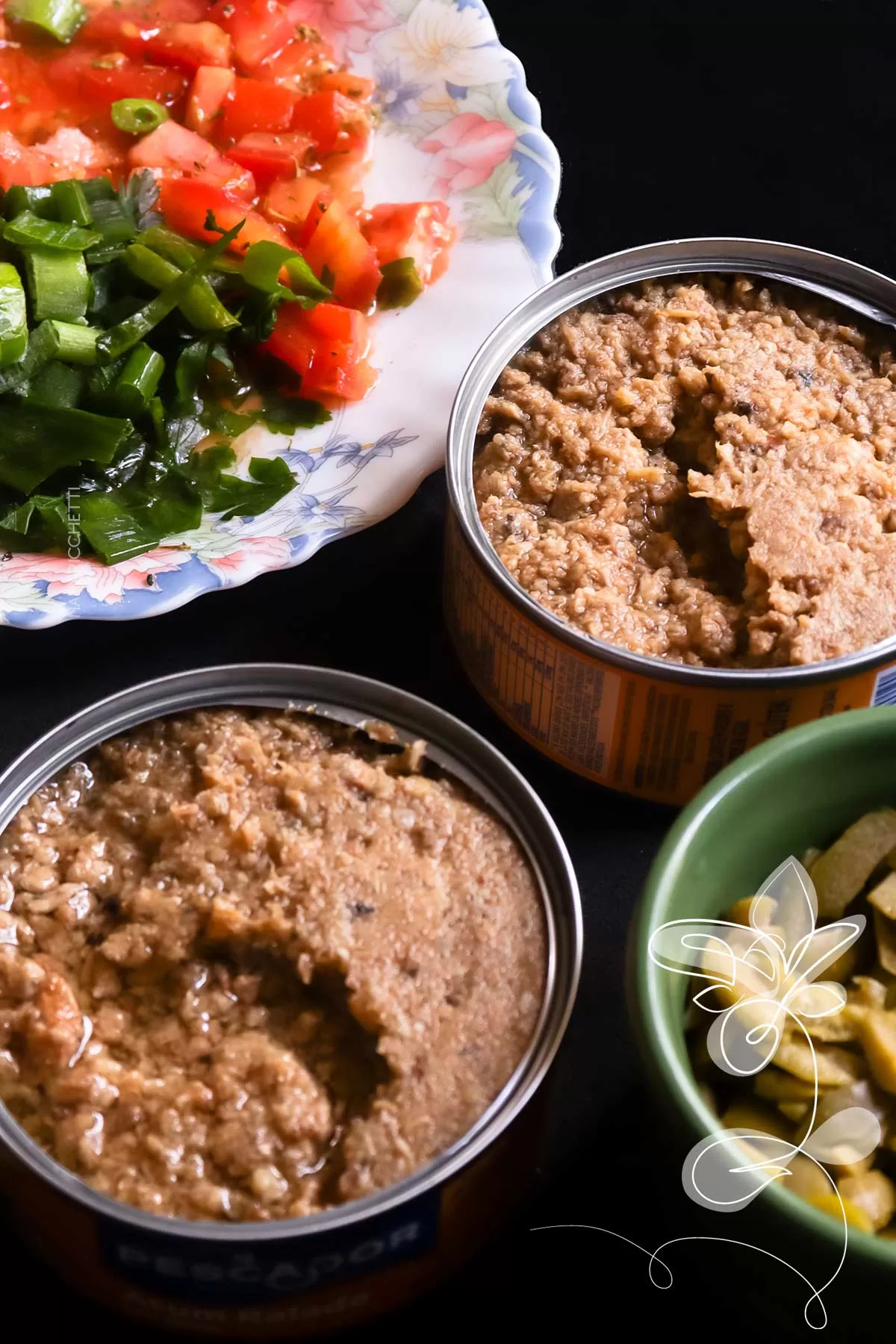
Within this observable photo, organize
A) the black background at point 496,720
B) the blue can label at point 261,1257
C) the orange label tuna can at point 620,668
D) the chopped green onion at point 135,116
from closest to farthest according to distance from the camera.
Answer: the blue can label at point 261,1257
the black background at point 496,720
the orange label tuna can at point 620,668
the chopped green onion at point 135,116

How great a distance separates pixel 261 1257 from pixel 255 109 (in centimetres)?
178

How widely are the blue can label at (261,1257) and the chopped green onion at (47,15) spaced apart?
1.94 metres

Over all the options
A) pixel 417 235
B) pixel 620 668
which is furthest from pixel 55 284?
pixel 620 668

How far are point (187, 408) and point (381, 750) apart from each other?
0.72 m

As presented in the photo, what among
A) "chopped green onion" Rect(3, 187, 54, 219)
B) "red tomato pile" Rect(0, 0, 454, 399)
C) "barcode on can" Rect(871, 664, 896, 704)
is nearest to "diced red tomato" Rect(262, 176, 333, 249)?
"red tomato pile" Rect(0, 0, 454, 399)

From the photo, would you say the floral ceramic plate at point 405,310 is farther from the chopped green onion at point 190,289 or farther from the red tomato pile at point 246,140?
the chopped green onion at point 190,289

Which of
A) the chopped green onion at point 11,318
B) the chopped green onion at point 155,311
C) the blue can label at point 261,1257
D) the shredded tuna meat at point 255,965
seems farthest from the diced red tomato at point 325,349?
the blue can label at point 261,1257

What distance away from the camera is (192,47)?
7.70 feet

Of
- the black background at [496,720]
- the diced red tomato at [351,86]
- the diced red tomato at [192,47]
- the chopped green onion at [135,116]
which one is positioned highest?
the diced red tomato at [192,47]

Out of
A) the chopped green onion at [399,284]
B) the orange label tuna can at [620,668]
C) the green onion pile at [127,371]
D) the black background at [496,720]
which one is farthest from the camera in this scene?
the chopped green onion at [399,284]

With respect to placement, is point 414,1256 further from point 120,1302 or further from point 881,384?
point 881,384

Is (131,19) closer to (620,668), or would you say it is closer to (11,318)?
(11,318)

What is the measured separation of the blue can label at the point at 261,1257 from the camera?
112cm

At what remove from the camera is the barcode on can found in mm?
1571
